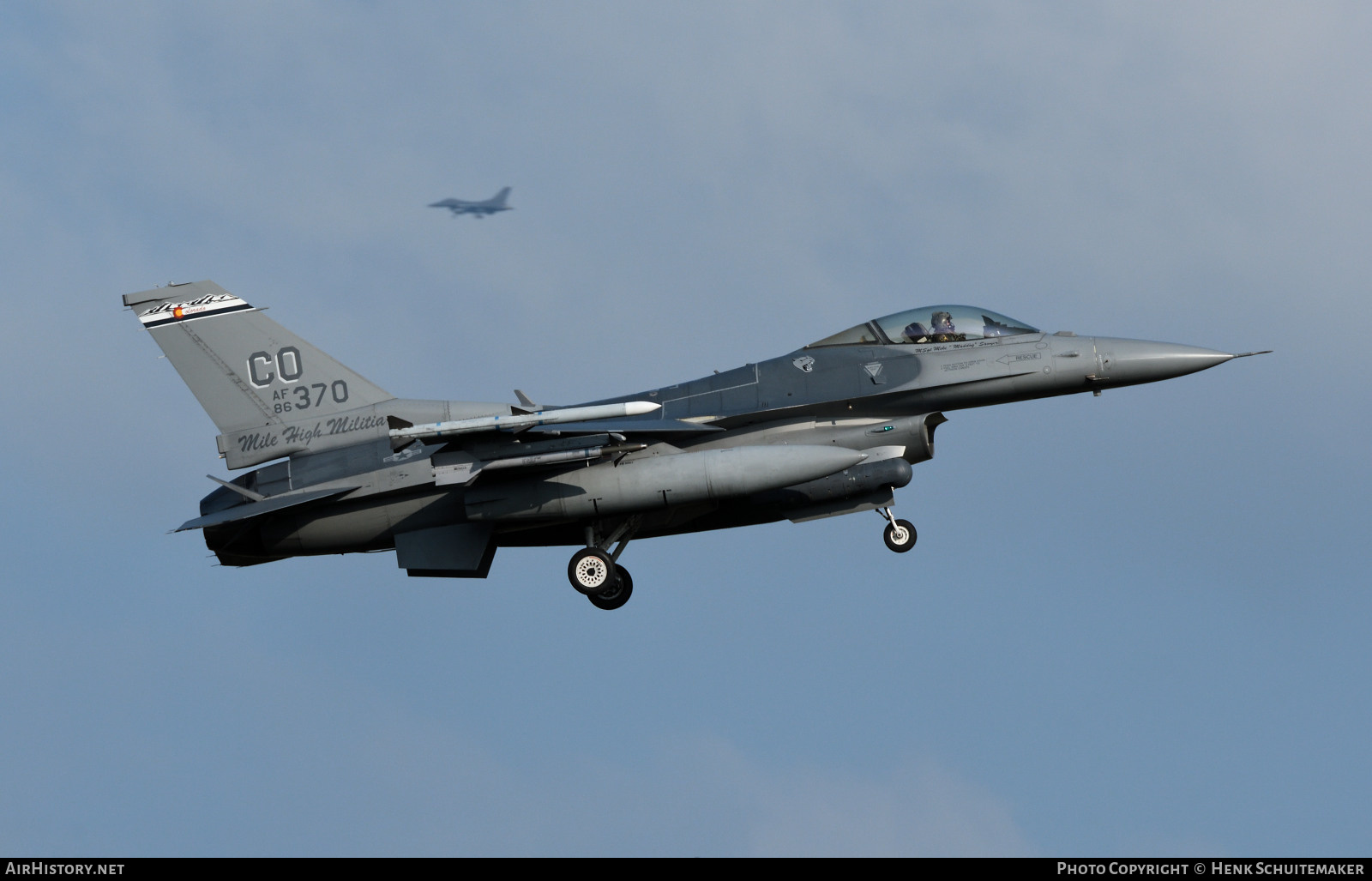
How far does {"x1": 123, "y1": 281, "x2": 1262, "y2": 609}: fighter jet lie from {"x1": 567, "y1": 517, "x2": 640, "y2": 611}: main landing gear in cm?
2

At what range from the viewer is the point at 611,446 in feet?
65.1

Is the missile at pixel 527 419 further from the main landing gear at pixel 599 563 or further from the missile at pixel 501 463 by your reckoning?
the main landing gear at pixel 599 563

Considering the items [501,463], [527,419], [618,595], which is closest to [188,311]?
[501,463]

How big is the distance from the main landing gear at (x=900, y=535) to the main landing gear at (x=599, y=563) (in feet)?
10.5

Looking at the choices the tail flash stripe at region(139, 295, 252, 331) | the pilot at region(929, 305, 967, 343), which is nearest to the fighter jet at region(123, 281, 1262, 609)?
the pilot at region(929, 305, 967, 343)

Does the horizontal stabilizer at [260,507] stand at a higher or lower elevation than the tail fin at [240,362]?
lower

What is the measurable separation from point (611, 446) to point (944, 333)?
4508mm

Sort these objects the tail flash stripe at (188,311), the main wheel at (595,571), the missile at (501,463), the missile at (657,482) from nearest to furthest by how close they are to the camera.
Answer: the missile at (657,482) < the missile at (501,463) < the main wheel at (595,571) < the tail flash stripe at (188,311)

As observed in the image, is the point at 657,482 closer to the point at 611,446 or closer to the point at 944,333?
the point at 611,446

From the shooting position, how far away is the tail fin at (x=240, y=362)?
21.5 meters

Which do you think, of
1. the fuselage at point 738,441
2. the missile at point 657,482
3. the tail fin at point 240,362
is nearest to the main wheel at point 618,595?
the fuselage at point 738,441

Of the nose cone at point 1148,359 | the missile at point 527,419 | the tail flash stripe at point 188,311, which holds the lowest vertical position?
the missile at point 527,419
